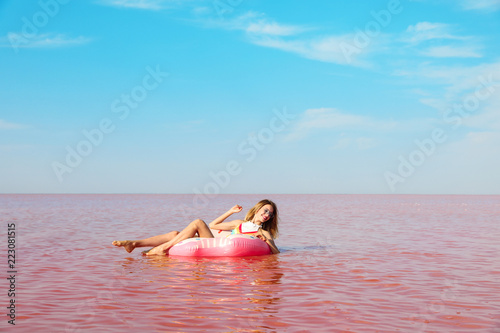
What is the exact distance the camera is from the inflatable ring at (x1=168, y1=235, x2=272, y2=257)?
880 centimetres

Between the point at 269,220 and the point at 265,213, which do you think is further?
the point at 269,220

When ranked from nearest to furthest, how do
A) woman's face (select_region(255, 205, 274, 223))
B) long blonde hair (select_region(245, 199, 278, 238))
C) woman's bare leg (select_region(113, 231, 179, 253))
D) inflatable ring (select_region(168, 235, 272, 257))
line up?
woman's bare leg (select_region(113, 231, 179, 253))
inflatable ring (select_region(168, 235, 272, 257))
woman's face (select_region(255, 205, 274, 223))
long blonde hair (select_region(245, 199, 278, 238))

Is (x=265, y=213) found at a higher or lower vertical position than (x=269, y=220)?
higher

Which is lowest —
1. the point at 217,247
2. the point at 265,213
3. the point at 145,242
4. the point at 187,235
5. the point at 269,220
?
the point at 217,247

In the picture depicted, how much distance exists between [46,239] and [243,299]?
7.94m

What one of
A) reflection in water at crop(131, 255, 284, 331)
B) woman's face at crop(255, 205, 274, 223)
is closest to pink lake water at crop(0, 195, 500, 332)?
reflection in water at crop(131, 255, 284, 331)

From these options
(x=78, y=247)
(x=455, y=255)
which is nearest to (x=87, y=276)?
(x=78, y=247)

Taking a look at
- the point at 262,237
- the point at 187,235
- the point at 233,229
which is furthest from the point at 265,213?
the point at 187,235

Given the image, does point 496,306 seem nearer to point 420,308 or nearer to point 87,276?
point 420,308

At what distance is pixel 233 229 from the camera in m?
9.79

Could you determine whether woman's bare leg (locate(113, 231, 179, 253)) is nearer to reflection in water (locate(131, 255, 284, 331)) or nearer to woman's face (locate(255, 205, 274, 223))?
reflection in water (locate(131, 255, 284, 331))

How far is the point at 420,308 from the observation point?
17.4 feet

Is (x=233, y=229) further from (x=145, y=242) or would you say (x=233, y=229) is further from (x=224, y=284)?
(x=224, y=284)

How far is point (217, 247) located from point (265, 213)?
117cm
